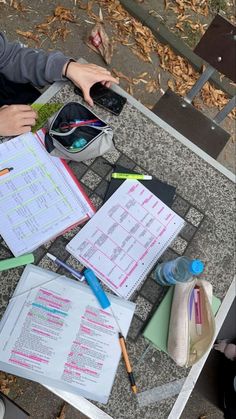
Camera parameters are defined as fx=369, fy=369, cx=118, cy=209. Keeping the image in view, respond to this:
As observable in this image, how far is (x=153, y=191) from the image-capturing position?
125 cm

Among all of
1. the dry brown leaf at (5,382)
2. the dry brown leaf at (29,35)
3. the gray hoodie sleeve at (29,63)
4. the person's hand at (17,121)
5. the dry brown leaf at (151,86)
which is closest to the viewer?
the person's hand at (17,121)

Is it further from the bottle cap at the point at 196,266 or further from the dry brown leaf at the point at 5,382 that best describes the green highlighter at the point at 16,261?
the dry brown leaf at the point at 5,382

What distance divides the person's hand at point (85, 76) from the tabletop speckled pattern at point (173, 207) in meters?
0.05

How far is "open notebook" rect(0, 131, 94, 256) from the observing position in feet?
3.71

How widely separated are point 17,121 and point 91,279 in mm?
570

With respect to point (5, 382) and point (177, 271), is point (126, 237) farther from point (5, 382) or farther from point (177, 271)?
point (5, 382)

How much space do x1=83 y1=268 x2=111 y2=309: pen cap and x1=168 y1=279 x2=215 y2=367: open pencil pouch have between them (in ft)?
0.66

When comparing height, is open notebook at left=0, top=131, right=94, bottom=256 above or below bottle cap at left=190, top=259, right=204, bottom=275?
below

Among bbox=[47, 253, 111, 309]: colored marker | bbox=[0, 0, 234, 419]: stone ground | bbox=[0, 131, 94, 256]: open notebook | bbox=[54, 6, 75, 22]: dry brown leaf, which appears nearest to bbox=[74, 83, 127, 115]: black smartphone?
bbox=[0, 131, 94, 256]: open notebook

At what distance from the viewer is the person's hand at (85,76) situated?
1.29m

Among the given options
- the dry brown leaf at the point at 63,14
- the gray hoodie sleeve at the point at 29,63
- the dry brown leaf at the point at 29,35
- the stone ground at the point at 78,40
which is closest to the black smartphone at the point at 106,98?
the gray hoodie sleeve at the point at 29,63

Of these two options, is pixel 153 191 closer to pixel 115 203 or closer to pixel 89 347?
pixel 115 203

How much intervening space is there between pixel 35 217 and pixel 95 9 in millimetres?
2085

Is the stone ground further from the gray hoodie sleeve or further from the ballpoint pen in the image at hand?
the ballpoint pen
